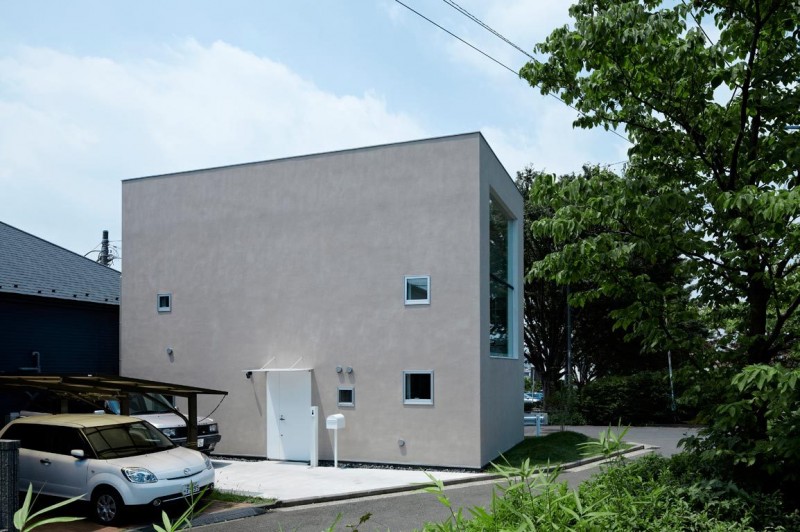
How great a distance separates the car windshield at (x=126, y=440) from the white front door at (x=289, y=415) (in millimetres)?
5540

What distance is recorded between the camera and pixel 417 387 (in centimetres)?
1686

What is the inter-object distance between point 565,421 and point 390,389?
54.0 feet

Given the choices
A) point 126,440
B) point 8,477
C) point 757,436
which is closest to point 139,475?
point 126,440

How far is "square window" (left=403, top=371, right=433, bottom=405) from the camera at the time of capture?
16.7 meters

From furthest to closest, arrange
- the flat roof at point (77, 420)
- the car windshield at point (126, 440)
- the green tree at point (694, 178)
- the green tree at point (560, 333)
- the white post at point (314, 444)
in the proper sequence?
1. the green tree at point (560, 333)
2. the white post at point (314, 444)
3. the flat roof at point (77, 420)
4. the car windshield at point (126, 440)
5. the green tree at point (694, 178)

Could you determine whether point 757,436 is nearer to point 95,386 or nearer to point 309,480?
point 309,480

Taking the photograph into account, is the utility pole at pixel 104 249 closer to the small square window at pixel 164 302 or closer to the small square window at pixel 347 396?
the small square window at pixel 164 302

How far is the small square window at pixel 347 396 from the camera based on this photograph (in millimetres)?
17438

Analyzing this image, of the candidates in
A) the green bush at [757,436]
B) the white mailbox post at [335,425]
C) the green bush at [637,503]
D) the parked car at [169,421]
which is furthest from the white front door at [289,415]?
the green bush at [757,436]

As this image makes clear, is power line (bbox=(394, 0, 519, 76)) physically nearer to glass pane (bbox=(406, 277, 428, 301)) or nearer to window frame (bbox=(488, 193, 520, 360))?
window frame (bbox=(488, 193, 520, 360))

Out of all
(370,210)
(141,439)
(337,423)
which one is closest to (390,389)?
(337,423)

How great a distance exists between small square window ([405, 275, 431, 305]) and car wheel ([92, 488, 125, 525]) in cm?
823

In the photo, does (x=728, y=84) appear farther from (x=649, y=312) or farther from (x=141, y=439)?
(x=141, y=439)

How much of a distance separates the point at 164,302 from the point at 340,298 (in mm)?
5828
